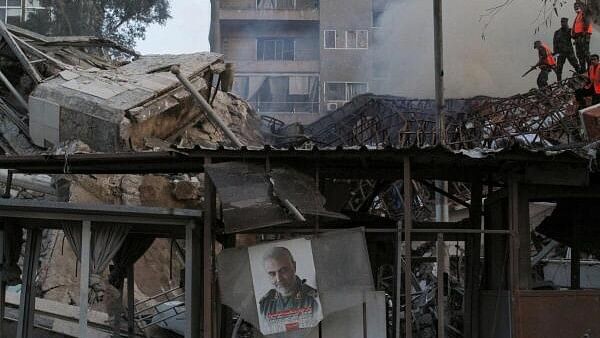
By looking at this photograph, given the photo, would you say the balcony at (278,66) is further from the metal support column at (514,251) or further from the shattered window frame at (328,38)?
the metal support column at (514,251)

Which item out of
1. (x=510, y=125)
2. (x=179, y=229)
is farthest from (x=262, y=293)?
(x=510, y=125)

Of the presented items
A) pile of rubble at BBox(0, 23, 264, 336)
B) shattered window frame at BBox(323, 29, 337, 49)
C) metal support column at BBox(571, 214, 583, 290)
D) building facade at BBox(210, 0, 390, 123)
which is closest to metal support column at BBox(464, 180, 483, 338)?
metal support column at BBox(571, 214, 583, 290)

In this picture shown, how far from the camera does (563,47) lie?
1571cm

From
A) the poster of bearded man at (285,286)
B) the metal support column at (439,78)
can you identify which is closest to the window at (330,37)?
the metal support column at (439,78)

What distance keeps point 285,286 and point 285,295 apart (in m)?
0.10

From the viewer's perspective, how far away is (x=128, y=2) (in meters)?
36.7

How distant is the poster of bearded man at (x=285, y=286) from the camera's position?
798cm

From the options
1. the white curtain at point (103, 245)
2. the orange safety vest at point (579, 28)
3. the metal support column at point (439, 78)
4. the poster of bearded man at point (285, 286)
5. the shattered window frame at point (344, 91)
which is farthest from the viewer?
the shattered window frame at point (344, 91)

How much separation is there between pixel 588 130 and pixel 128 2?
30748 millimetres

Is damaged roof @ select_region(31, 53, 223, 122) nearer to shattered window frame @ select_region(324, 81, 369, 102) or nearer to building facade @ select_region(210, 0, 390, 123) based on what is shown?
building facade @ select_region(210, 0, 390, 123)

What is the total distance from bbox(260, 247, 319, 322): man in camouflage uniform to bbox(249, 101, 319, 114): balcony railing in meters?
30.2

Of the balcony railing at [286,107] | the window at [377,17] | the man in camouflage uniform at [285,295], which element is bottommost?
the man in camouflage uniform at [285,295]

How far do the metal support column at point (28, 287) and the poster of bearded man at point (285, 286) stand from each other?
333 centimetres

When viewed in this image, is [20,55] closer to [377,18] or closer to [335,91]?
[377,18]
